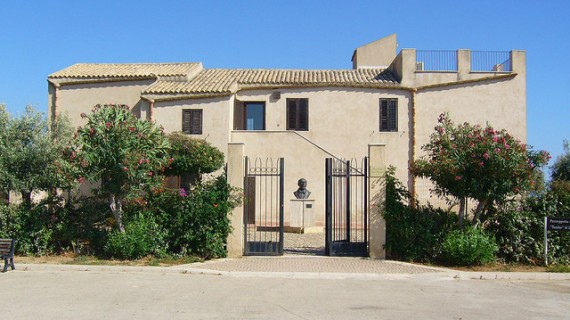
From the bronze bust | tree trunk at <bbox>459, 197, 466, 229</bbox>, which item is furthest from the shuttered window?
tree trunk at <bbox>459, 197, 466, 229</bbox>

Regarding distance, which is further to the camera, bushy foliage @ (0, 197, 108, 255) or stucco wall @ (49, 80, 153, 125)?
stucco wall @ (49, 80, 153, 125)

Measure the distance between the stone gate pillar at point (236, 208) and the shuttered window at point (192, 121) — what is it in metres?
10.5

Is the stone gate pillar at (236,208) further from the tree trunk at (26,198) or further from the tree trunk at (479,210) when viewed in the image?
the tree trunk at (479,210)

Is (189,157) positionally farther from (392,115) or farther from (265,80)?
(392,115)

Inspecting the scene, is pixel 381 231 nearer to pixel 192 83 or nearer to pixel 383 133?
pixel 383 133

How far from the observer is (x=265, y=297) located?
9.93 m

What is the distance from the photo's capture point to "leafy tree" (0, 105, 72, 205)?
1490 cm

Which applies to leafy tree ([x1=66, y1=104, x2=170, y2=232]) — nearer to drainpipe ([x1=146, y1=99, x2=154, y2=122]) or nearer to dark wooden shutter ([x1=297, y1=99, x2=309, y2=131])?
drainpipe ([x1=146, y1=99, x2=154, y2=122])

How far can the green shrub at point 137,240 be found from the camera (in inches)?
544

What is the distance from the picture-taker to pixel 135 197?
1397 cm

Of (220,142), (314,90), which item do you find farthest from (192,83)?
(314,90)

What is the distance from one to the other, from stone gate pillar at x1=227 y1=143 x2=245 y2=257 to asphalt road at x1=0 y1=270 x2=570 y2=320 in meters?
2.15

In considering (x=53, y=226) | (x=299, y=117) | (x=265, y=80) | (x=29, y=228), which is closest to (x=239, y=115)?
(x=265, y=80)

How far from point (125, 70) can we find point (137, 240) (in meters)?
16.4
